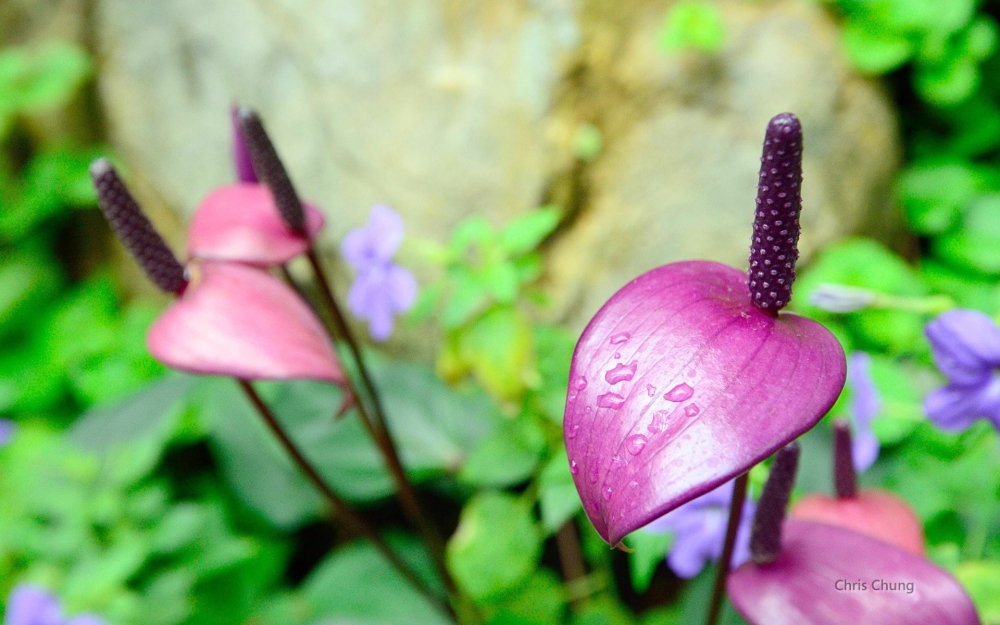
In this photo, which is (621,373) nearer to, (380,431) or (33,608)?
(380,431)

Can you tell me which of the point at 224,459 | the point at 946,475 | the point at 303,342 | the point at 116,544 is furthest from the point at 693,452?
the point at 224,459

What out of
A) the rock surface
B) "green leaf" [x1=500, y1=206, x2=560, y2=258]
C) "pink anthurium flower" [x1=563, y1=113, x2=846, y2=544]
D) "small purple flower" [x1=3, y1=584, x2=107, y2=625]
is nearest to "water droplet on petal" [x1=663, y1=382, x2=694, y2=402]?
"pink anthurium flower" [x1=563, y1=113, x2=846, y2=544]

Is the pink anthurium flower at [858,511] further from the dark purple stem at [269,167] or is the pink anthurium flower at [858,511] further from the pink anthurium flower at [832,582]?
the dark purple stem at [269,167]

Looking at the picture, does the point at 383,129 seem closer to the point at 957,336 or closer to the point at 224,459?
the point at 224,459

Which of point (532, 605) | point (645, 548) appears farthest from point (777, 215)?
point (532, 605)

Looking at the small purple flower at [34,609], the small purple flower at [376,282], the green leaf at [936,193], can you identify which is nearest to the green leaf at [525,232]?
the small purple flower at [376,282]
